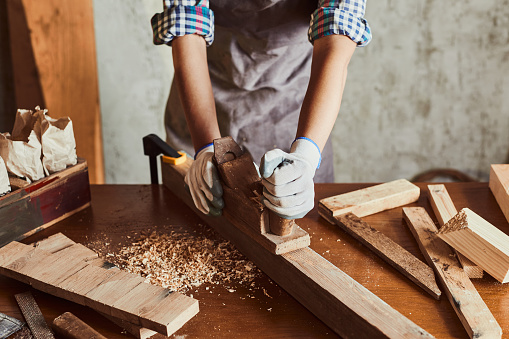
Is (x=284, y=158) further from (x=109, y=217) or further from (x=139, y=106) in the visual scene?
(x=139, y=106)

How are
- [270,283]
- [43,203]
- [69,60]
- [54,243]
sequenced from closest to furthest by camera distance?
[270,283] < [54,243] < [43,203] < [69,60]

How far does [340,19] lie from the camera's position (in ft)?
5.33

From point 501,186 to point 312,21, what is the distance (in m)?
0.90

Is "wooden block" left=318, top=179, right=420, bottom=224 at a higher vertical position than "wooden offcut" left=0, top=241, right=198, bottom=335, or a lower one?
higher

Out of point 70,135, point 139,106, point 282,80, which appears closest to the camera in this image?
point 70,135

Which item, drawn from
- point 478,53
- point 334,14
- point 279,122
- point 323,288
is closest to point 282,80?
point 279,122

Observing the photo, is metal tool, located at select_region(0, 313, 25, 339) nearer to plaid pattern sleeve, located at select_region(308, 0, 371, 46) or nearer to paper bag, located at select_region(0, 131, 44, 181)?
paper bag, located at select_region(0, 131, 44, 181)

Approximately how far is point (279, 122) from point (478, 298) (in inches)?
53.5

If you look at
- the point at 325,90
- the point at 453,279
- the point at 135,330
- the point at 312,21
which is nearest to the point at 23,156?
the point at 135,330

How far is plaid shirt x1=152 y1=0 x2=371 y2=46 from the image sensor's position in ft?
5.36

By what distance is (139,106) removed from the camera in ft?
11.1

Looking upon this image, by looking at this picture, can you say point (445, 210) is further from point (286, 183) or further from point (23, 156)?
point (23, 156)

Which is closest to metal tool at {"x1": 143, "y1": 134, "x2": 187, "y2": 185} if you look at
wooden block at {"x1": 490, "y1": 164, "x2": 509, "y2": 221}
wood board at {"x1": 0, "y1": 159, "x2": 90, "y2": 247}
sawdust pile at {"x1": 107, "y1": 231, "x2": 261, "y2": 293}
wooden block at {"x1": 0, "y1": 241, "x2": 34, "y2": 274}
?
wood board at {"x1": 0, "y1": 159, "x2": 90, "y2": 247}

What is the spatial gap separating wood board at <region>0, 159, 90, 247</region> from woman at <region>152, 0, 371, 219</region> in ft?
1.40
